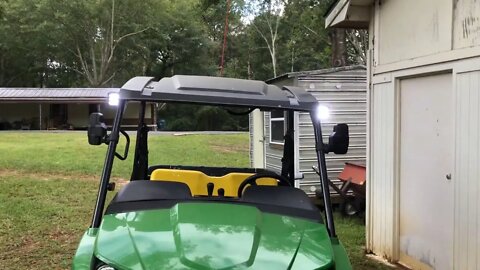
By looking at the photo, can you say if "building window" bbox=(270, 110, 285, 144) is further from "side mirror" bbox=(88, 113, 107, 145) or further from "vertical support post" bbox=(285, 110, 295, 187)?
→ "side mirror" bbox=(88, 113, 107, 145)

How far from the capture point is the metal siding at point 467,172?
4684 mm

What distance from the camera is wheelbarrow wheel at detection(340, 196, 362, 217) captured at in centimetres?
904

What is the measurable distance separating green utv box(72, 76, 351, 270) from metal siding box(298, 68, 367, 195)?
5933 mm

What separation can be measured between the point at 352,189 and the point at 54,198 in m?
5.74

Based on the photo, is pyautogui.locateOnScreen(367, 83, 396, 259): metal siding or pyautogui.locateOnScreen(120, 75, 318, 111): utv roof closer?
pyautogui.locateOnScreen(120, 75, 318, 111): utv roof

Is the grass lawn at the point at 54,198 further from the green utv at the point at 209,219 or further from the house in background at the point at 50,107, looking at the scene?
the house in background at the point at 50,107

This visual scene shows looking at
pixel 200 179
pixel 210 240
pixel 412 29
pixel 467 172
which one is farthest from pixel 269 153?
pixel 210 240

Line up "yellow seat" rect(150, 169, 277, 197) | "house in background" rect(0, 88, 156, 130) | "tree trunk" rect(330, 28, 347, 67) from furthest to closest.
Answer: "house in background" rect(0, 88, 156, 130), "tree trunk" rect(330, 28, 347, 67), "yellow seat" rect(150, 169, 277, 197)

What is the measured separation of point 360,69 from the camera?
9.89 m

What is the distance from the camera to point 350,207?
918cm

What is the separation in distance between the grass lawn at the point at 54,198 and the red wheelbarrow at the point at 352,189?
0.27 meters

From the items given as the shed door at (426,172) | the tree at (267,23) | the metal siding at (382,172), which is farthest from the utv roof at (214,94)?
the tree at (267,23)

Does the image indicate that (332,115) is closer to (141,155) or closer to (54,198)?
(54,198)

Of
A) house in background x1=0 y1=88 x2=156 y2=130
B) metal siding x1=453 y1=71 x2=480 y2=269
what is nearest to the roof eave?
metal siding x1=453 y1=71 x2=480 y2=269
